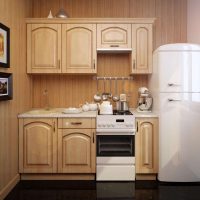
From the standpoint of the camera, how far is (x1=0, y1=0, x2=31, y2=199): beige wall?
2.59m

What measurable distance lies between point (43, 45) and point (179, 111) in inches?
76.5

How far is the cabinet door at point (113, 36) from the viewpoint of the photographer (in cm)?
334

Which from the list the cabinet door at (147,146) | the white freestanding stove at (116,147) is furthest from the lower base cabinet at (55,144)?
the cabinet door at (147,146)

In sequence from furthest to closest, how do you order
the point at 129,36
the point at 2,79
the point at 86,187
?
the point at 129,36, the point at 86,187, the point at 2,79

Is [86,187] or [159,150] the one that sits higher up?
[159,150]

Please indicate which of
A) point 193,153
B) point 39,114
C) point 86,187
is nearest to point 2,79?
point 39,114

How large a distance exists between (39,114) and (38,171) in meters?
0.70

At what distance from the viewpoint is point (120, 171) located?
3043mm

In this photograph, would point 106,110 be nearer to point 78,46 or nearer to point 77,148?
point 77,148

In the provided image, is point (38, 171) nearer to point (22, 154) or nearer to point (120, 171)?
point (22, 154)

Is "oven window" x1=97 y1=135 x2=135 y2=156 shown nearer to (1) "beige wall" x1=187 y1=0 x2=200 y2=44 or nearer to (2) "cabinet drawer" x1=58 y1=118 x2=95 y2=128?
(2) "cabinet drawer" x1=58 y1=118 x2=95 y2=128

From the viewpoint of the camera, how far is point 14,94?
290 cm

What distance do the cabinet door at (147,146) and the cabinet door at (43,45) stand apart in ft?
4.68

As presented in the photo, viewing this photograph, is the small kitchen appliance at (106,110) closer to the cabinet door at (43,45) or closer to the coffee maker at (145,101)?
the coffee maker at (145,101)
